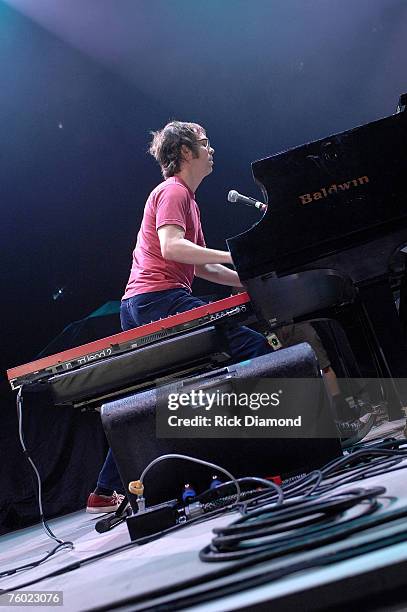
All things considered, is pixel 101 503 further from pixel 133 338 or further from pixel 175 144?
pixel 175 144

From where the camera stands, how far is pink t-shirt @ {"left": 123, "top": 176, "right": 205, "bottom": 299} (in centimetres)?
242

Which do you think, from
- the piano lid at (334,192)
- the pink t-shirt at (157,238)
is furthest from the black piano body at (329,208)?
the pink t-shirt at (157,238)

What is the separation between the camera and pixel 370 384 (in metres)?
2.38

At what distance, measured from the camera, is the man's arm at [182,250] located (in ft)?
7.47

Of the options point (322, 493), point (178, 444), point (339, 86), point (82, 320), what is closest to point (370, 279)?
point (178, 444)

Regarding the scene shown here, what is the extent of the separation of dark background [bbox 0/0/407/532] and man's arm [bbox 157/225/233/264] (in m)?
2.17

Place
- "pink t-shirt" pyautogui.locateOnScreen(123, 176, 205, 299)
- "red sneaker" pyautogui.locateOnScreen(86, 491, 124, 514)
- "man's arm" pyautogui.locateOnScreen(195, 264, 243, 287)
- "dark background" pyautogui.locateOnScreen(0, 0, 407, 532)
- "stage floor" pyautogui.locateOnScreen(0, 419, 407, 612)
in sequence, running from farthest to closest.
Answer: "dark background" pyautogui.locateOnScreen(0, 0, 407, 532) < "man's arm" pyautogui.locateOnScreen(195, 264, 243, 287) < "red sneaker" pyautogui.locateOnScreen(86, 491, 124, 514) < "pink t-shirt" pyautogui.locateOnScreen(123, 176, 205, 299) < "stage floor" pyautogui.locateOnScreen(0, 419, 407, 612)

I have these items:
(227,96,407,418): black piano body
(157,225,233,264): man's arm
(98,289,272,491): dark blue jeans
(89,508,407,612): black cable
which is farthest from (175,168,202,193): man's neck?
(89,508,407,612): black cable

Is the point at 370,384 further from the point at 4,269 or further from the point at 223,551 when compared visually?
the point at 4,269

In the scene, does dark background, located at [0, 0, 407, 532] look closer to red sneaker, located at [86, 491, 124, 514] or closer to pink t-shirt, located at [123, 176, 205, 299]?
pink t-shirt, located at [123, 176, 205, 299]

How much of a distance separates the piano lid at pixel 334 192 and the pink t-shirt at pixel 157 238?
604mm

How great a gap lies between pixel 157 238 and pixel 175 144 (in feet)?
1.50

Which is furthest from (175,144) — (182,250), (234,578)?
(234,578)

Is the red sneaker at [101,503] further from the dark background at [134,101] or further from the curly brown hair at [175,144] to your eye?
the dark background at [134,101]
